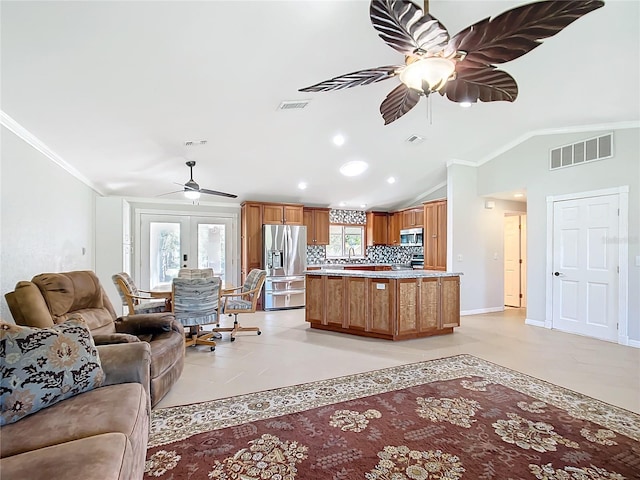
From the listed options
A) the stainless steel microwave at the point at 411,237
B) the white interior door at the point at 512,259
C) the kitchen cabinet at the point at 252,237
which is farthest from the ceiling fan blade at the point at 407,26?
the white interior door at the point at 512,259

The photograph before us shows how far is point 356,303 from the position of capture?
4.74m

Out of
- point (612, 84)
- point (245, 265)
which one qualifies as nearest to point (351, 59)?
point (612, 84)

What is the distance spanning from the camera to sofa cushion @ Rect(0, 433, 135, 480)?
111 centimetres

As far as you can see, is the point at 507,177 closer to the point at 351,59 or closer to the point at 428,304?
the point at 428,304

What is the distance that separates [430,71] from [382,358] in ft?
9.41

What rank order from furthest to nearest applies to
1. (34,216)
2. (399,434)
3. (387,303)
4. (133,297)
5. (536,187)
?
1. (536,187)
2. (387,303)
3. (133,297)
4. (34,216)
5. (399,434)

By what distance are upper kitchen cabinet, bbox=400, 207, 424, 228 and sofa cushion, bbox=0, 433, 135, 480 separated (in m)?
7.04

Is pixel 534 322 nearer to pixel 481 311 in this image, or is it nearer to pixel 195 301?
pixel 481 311

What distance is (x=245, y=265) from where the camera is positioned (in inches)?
273

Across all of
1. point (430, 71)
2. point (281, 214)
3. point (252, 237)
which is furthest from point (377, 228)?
point (430, 71)

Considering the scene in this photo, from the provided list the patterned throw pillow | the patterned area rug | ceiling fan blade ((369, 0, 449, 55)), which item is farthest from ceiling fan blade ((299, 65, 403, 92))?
the patterned area rug

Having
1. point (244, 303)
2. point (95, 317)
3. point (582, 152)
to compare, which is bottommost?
point (244, 303)

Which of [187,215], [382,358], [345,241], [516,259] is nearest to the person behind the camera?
[382,358]

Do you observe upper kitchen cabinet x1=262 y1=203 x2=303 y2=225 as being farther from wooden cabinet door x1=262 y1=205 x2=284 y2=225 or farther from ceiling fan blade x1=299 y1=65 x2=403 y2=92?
ceiling fan blade x1=299 y1=65 x2=403 y2=92
